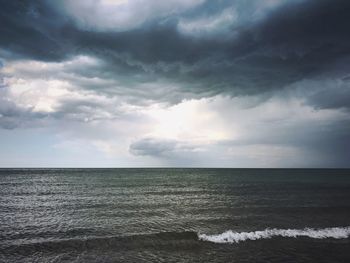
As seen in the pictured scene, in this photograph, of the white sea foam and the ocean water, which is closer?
the ocean water

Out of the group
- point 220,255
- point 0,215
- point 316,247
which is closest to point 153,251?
point 220,255

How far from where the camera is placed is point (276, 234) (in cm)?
2705

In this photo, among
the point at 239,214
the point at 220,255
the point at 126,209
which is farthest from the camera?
the point at 126,209

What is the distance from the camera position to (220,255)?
69.7 feet

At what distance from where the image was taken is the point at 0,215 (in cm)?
3691

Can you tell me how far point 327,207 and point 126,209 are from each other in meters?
34.9

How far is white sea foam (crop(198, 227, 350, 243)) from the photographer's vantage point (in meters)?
25.5

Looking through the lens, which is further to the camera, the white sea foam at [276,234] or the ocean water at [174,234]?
the white sea foam at [276,234]

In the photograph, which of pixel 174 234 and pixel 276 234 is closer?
pixel 276 234

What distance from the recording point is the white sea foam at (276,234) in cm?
2547

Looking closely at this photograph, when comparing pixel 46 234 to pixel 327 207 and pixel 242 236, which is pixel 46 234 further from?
pixel 327 207

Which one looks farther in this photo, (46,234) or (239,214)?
(239,214)

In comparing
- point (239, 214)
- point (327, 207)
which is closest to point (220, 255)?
point (239, 214)

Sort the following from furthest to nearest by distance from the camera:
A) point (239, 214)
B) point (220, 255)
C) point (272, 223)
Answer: point (239, 214)
point (272, 223)
point (220, 255)
